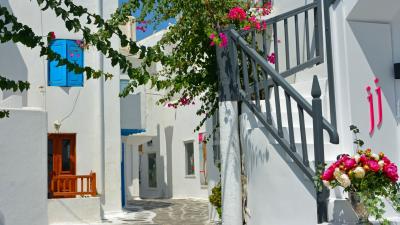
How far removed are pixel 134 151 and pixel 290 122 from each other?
23074 millimetres

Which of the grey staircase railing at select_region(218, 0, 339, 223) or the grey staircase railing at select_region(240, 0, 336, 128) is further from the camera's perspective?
the grey staircase railing at select_region(240, 0, 336, 128)

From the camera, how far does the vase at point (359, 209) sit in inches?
243

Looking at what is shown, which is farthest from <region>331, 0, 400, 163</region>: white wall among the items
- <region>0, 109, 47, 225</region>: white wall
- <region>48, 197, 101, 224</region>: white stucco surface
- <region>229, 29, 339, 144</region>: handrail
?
<region>48, 197, 101, 224</region>: white stucco surface

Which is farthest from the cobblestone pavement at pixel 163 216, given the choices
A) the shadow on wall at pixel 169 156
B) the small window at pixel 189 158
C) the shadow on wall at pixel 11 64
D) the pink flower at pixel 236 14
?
the shadow on wall at pixel 169 156

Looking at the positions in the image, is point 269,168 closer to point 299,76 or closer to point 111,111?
point 299,76

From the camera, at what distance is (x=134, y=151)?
30.1m

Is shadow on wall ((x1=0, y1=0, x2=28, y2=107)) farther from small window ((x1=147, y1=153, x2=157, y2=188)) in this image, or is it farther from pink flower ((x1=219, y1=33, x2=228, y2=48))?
small window ((x1=147, y1=153, x2=157, y2=188))

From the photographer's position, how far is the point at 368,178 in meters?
6.05

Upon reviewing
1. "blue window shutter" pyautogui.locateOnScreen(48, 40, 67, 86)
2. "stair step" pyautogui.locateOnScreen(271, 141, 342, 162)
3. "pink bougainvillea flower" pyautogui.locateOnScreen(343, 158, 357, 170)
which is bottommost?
"pink bougainvillea flower" pyautogui.locateOnScreen(343, 158, 357, 170)

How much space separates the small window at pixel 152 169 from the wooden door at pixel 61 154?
38.3ft

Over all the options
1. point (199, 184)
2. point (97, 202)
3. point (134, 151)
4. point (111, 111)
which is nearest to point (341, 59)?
point (97, 202)

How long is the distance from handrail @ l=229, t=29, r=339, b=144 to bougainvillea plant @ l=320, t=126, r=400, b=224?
2.23 ft

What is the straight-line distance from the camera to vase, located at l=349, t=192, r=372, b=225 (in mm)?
6164

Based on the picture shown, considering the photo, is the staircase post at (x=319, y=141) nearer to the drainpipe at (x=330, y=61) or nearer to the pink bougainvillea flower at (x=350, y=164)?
the pink bougainvillea flower at (x=350, y=164)
